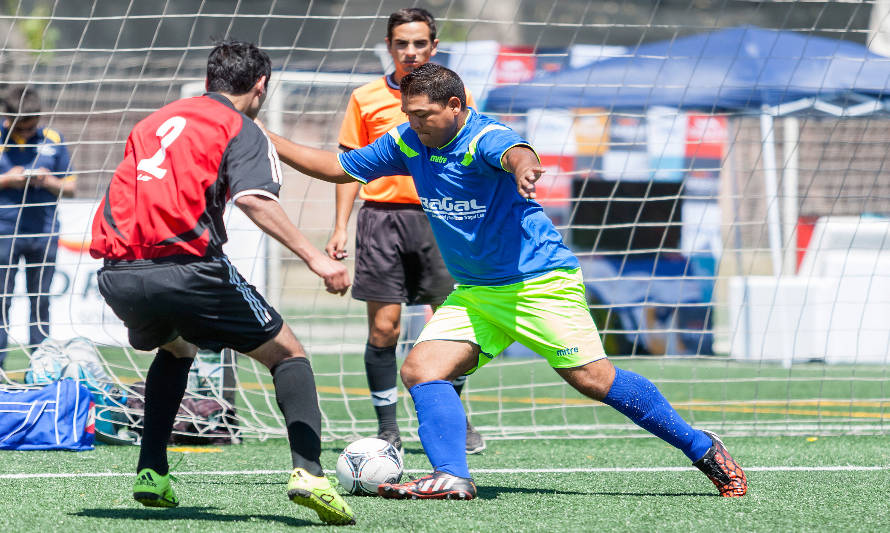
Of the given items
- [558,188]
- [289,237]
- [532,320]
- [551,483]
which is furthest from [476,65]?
[289,237]

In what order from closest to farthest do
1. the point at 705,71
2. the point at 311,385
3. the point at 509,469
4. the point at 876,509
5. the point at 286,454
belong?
1. the point at 311,385
2. the point at 876,509
3. the point at 509,469
4. the point at 286,454
5. the point at 705,71

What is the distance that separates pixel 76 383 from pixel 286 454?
1.19 m

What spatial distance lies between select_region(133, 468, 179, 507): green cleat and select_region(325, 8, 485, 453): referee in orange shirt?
179 centimetres

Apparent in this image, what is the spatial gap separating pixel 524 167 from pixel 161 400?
1537 millimetres

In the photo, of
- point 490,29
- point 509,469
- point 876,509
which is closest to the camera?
point 876,509

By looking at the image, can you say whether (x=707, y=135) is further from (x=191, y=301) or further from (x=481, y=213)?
(x=191, y=301)

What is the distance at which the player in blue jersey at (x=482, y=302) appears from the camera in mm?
4195

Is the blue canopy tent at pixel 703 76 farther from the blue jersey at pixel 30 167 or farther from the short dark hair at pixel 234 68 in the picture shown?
the short dark hair at pixel 234 68

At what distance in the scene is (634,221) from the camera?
11477 mm

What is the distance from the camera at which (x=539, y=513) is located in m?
3.96

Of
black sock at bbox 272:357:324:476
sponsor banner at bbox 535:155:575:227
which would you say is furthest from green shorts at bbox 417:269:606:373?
sponsor banner at bbox 535:155:575:227

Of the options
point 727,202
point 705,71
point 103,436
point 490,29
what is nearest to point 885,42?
point 705,71

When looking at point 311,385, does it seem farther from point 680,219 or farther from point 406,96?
point 680,219

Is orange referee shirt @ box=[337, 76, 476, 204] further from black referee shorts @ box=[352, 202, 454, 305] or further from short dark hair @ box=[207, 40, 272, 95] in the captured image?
short dark hair @ box=[207, 40, 272, 95]
